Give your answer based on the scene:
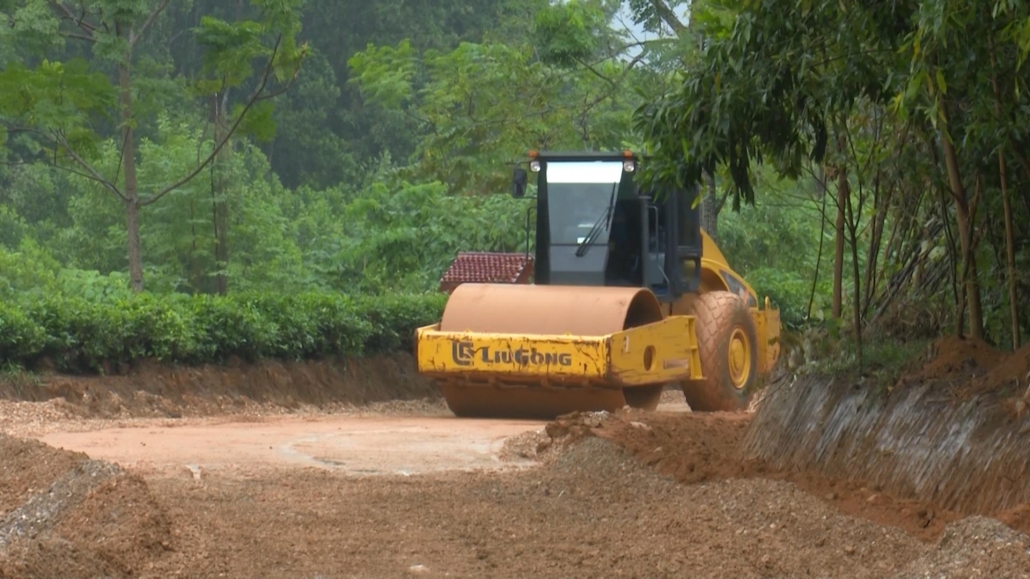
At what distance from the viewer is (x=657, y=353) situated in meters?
14.8

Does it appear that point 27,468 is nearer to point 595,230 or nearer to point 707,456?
point 707,456

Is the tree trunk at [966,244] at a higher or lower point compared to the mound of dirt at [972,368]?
higher

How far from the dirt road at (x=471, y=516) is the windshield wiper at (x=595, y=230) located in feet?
12.7

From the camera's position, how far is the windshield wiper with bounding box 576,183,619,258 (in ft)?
50.8

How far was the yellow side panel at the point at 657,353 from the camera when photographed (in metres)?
14.0

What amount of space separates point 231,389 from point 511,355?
166 inches

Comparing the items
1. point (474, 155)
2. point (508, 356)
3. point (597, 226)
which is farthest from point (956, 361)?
point (474, 155)

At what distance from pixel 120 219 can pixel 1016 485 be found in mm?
27560

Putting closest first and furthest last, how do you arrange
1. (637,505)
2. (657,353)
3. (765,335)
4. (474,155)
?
(637,505), (657,353), (765,335), (474,155)

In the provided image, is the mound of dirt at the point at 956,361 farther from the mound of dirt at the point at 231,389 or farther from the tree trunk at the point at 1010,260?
the mound of dirt at the point at 231,389

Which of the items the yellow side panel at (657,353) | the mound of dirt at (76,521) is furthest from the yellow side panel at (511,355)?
the mound of dirt at (76,521)

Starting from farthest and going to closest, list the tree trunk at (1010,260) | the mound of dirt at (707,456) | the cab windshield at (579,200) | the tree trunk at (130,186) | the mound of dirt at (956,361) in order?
the tree trunk at (130,186) → the cab windshield at (579,200) → the mound of dirt at (956,361) → the tree trunk at (1010,260) → the mound of dirt at (707,456)

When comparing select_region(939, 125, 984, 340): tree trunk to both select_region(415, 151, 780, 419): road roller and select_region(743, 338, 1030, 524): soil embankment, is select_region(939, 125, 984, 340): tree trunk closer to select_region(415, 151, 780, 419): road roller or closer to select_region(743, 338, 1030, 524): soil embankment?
select_region(743, 338, 1030, 524): soil embankment

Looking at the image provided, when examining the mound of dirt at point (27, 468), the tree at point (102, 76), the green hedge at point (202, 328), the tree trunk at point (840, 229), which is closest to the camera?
the mound of dirt at point (27, 468)
